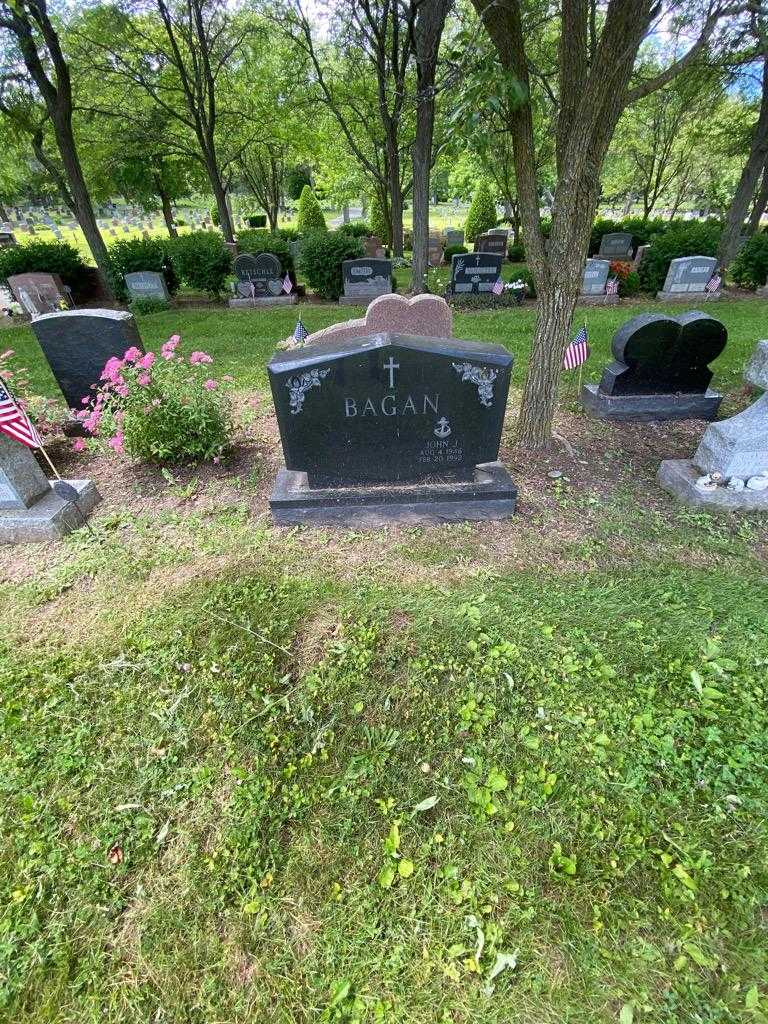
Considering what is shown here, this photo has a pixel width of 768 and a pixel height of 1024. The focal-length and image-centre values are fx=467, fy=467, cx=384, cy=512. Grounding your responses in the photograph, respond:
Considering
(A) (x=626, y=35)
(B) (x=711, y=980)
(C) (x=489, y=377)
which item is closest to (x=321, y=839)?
(B) (x=711, y=980)

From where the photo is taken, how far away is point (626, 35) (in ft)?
9.74

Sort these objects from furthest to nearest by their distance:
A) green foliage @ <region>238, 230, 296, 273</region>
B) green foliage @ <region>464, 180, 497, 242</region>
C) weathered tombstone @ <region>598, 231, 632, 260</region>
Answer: green foliage @ <region>464, 180, 497, 242</region> → weathered tombstone @ <region>598, 231, 632, 260</region> → green foliage @ <region>238, 230, 296, 273</region>

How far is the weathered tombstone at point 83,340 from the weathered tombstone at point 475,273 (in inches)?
342

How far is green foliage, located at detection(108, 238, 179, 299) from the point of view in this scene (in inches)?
472

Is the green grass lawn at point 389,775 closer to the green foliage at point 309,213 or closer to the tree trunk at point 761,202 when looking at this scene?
the tree trunk at point 761,202

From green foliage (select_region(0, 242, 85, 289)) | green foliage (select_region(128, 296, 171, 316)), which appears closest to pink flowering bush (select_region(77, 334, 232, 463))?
green foliage (select_region(128, 296, 171, 316))

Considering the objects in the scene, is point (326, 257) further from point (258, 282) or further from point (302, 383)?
point (302, 383)

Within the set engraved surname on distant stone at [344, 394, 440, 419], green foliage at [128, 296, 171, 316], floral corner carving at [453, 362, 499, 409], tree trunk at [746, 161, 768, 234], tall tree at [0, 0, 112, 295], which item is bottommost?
green foliage at [128, 296, 171, 316]

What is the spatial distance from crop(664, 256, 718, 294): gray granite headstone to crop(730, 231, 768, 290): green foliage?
0.75 m

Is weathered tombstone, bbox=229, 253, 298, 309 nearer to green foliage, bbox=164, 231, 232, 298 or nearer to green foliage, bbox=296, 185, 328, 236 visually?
green foliage, bbox=164, 231, 232, 298

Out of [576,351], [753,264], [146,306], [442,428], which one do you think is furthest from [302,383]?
[753,264]

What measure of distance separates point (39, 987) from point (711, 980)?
2395 millimetres

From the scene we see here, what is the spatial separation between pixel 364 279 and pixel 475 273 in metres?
2.74

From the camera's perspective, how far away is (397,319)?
5.04m
